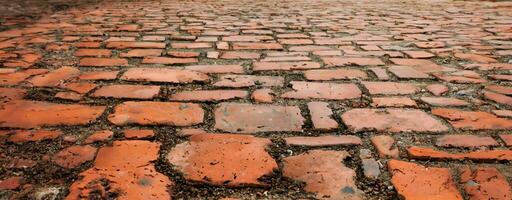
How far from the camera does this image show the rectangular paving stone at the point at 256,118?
1423 millimetres

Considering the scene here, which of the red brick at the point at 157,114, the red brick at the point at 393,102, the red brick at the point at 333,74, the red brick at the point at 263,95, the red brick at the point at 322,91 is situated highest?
the red brick at the point at 157,114

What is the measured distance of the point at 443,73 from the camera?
6.85 feet

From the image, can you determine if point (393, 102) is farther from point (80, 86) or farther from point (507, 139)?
point (80, 86)

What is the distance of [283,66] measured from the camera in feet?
7.25

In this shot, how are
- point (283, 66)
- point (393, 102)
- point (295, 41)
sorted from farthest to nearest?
point (295, 41) < point (283, 66) < point (393, 102)

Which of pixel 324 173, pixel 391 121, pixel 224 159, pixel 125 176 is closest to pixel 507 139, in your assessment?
pixel 391 121

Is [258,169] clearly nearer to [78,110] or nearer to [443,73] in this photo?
[78,110]

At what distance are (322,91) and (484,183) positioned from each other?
2.70 feet

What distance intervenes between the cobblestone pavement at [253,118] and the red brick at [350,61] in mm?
19

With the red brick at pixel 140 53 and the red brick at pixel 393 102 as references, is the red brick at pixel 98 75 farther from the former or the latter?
the red brick at pixel 393 102

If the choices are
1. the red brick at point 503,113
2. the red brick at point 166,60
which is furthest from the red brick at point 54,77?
the red brick at point 503,113

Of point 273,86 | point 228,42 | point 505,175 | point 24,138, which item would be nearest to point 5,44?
point 228,42

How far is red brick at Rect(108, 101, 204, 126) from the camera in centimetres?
146

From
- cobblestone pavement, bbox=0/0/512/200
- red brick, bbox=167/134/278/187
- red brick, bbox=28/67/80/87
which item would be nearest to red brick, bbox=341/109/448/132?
cobblestone pavement, bbox=0/0/512/200
